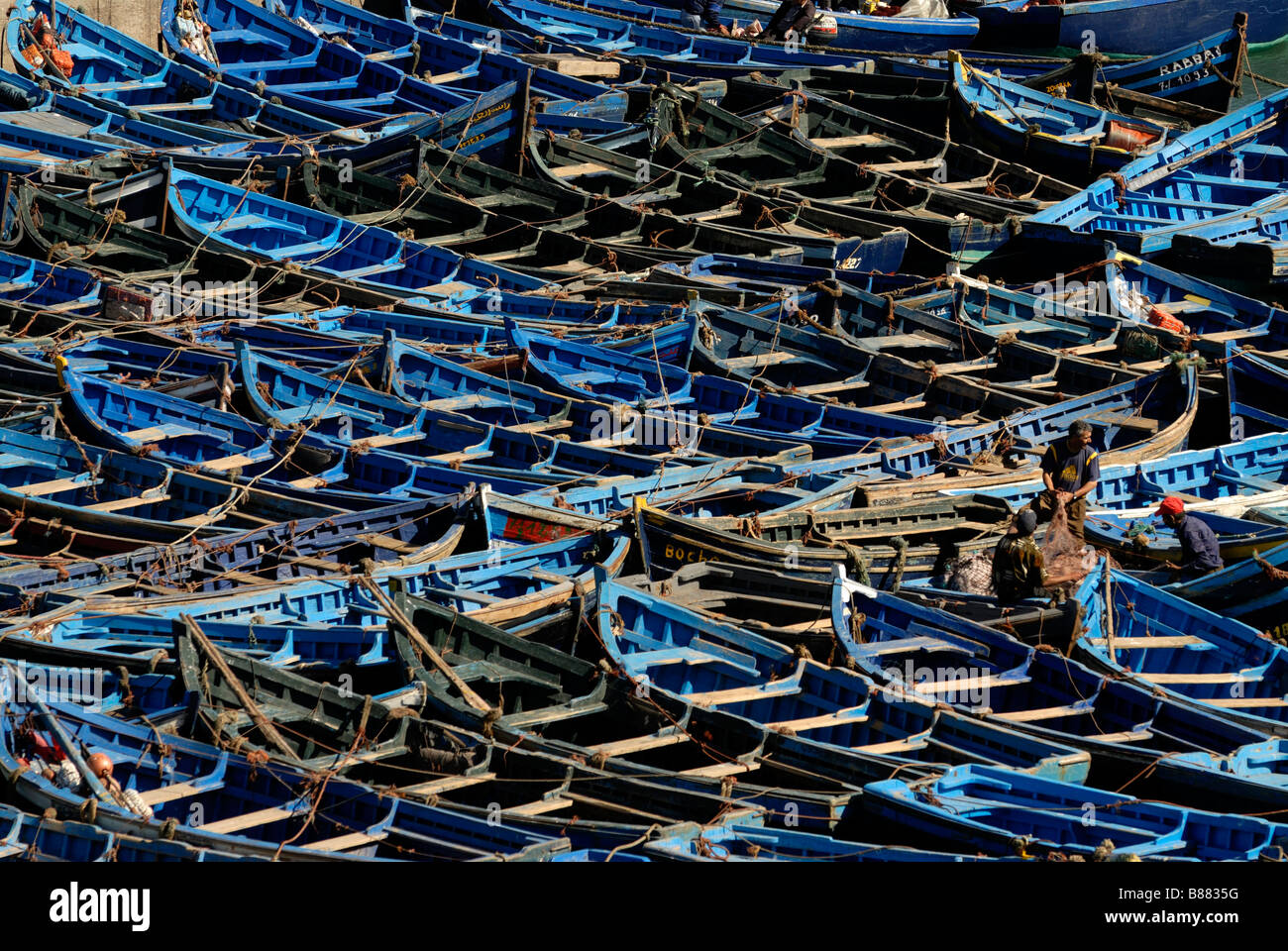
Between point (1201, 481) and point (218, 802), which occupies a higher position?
point (1201, 481)

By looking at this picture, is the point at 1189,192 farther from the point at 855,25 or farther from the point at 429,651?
the point at 429,651

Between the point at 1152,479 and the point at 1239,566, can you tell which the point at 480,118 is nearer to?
the point at 1152,479

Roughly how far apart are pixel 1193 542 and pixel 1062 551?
138 cm

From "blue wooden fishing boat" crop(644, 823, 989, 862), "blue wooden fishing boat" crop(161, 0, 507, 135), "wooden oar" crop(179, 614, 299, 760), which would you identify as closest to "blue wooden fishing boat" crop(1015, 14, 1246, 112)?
"blue wooden fishing boat" crop(161, 0, 507, 135)

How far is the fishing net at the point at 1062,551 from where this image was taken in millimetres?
22312

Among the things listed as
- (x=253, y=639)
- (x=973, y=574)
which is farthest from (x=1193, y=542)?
(x=253, y=639)

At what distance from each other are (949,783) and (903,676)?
Result: 85.2 inches

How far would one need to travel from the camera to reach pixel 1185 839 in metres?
18.4

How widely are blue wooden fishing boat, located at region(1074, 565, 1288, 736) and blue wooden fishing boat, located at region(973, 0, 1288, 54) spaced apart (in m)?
21.1

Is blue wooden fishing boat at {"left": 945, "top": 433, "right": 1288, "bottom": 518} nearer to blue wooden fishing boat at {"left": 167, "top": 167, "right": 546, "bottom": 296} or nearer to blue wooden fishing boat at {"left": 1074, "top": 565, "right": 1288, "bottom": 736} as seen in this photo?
blue wooden fishing boat at {"left": 1074, "top": 565, "right": 1288, "bottom": 736}

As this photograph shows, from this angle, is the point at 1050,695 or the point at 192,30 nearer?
the point at 1050,695

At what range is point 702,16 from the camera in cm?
4069

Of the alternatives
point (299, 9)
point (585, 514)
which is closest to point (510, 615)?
point (585, 514)

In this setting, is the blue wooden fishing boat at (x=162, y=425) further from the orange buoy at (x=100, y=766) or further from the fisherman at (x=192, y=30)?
the fisherman at (x=192, y=30)
